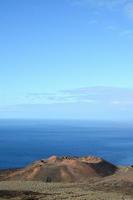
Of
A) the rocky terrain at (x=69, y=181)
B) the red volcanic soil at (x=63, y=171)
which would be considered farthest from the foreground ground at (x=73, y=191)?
the red volcanic soil at (x=63, y=171)

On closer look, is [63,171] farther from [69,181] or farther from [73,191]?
[73,191]

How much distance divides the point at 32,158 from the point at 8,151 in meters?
29.4

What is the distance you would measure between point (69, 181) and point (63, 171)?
106 inches

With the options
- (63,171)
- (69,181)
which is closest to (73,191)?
(69,181)

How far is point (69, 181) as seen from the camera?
61.1 m

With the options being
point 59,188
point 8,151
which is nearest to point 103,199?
point 59,188

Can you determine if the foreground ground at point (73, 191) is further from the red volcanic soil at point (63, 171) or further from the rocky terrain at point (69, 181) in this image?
the red volcanic soil at point (63, 171)

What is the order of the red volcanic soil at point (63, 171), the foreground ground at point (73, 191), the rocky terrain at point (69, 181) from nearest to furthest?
the foreground ground at point (73, 191) < the rocky terrain at point (69, 181) < the red volcanic soil at point (63, 171)

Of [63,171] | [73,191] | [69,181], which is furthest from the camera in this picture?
[63,171]

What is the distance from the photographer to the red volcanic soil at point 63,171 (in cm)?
6234

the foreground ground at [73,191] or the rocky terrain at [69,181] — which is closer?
the foreground ground at [73,191]

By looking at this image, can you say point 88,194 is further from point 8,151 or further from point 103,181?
point 8,151

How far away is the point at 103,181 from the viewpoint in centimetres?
5591

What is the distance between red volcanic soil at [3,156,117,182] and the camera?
62.3m
